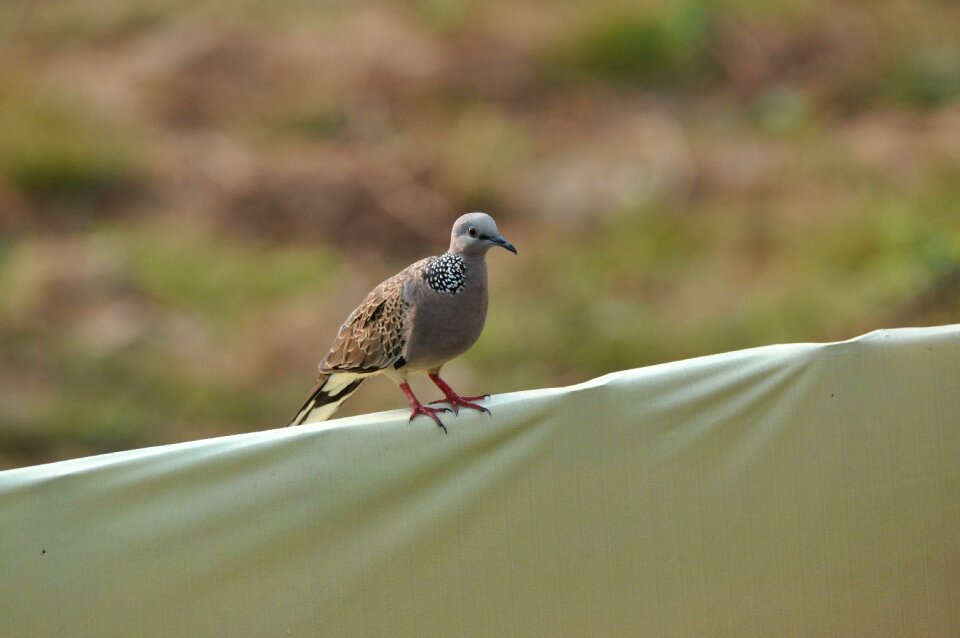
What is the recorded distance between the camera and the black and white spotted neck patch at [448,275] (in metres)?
3.06

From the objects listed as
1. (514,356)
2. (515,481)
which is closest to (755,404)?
(515,481)

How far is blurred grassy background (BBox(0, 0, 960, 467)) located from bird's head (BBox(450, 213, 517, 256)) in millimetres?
3587

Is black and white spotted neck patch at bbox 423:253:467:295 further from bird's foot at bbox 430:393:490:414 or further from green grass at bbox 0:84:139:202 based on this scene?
green grass at bbox 0:84:139:202

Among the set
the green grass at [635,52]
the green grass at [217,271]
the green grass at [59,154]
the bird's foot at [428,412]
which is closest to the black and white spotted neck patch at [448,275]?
the bird's foot at [428,412]

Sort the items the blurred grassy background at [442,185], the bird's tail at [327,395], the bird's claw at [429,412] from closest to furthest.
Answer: the bird's claw at [429,412]
the bird's tail at [327,395]
the blurred grassy background at [442,185]

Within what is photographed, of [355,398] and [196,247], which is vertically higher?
[196,247]

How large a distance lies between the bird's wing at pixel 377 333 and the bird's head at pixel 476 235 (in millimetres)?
152

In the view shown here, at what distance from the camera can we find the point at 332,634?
7.73ft

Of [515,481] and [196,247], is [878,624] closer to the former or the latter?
[515,481]

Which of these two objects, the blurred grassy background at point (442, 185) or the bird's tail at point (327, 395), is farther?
the blurred grassy background at point (442, 185)

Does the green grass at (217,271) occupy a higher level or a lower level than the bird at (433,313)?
higher

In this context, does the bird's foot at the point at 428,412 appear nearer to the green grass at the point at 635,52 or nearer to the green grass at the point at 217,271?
the green grass at the point at 217,271

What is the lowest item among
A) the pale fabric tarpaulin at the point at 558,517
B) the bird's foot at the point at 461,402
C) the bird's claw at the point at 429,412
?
the pale fabric tarpaulin at the point at 558,517

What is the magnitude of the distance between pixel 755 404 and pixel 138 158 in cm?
758
